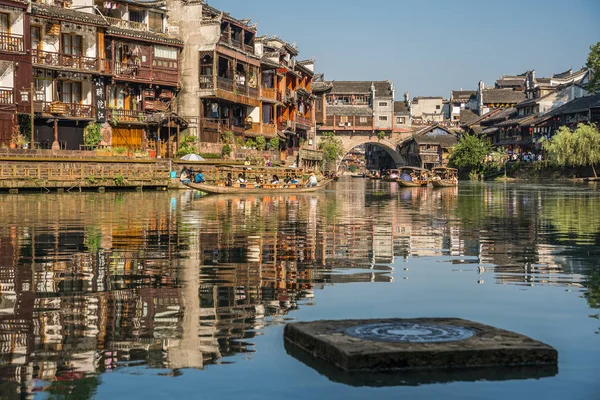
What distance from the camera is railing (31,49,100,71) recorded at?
171 ft

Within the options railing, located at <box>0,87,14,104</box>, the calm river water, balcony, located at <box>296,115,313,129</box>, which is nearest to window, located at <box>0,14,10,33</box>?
railing, located at <box>0,87,14,104</box>

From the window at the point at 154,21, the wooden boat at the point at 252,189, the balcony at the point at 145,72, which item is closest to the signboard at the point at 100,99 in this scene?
the balcony at the point at 145,72

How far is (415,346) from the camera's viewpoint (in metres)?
7.10

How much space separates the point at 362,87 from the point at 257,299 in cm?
12114

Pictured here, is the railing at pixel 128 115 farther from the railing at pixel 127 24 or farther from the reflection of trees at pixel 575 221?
the reflection of trees at pixel 575 221

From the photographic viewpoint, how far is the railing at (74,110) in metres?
52.3

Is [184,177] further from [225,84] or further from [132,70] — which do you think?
[225,84]

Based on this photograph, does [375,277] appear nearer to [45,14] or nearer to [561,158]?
Answer: [45,14]

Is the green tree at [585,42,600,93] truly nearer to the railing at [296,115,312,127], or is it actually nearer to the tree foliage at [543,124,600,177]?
the tree foliage at [543,124,600,177]

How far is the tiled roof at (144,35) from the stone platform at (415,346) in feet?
171

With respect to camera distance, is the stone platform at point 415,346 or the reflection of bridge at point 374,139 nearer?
the stone platform at point 415,346

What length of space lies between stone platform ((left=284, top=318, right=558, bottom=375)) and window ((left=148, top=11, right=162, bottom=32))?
190ft

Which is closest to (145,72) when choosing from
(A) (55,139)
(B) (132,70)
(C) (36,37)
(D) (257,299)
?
(B) (132,70)

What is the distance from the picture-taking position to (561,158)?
284 ft
